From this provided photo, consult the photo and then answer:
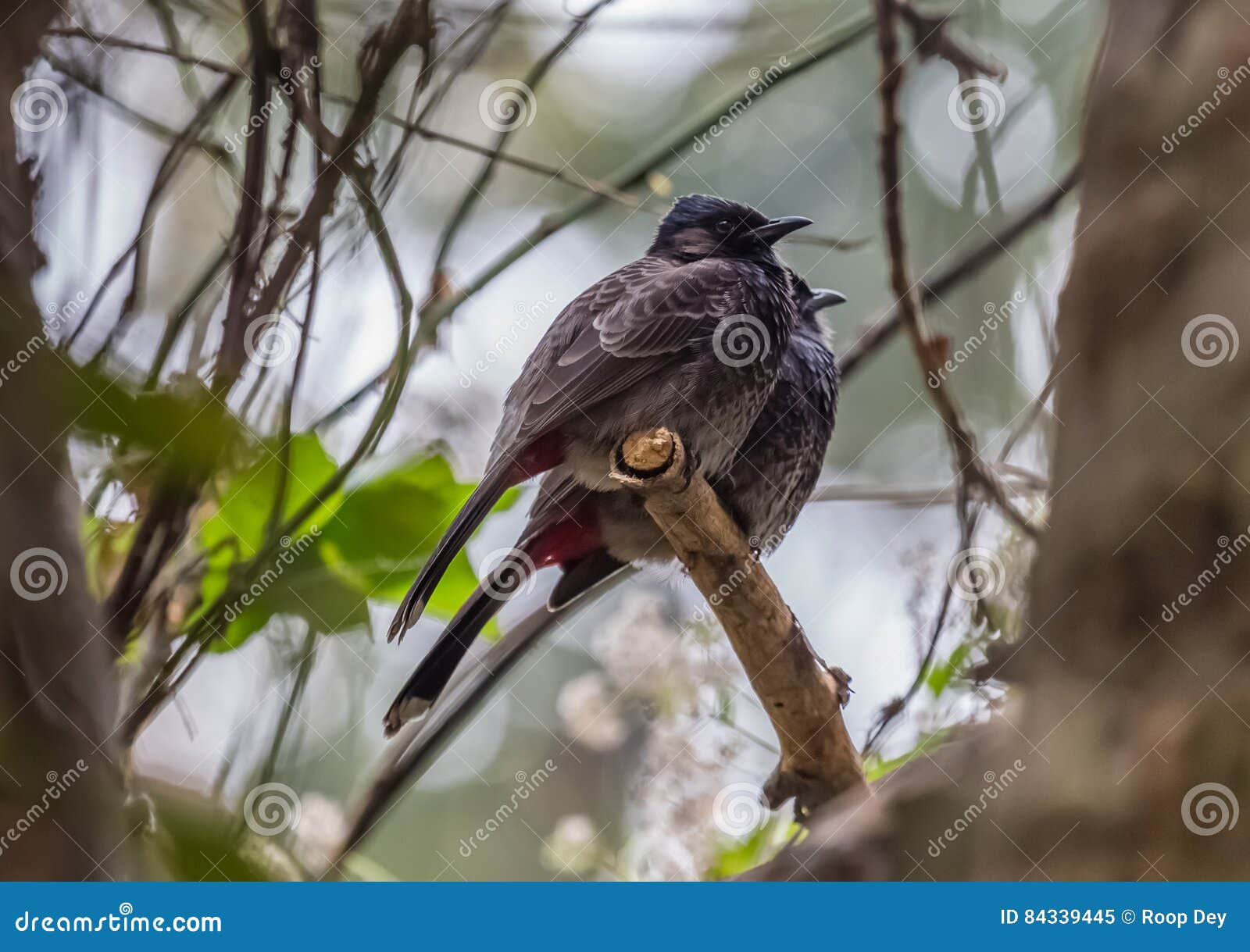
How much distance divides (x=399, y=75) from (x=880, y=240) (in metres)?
1.40

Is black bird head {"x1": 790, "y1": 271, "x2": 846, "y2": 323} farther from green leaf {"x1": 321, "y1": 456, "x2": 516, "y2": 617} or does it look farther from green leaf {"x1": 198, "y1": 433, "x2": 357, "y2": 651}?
green leaf {"x1": 198, "y1": 433, "x2": 357, "y2": 651}

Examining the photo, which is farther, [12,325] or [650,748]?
[650,748]

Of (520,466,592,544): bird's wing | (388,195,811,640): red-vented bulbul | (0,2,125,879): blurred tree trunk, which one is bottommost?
(0,2,125,879): blurred tree trunk

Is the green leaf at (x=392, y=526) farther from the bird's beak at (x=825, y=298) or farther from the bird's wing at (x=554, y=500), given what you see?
the bird's beak at (x=825, y=298)

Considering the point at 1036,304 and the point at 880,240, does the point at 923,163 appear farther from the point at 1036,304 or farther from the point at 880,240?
the point at 1036,304

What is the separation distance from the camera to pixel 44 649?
1.19 metres

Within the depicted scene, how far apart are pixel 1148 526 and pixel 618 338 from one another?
1441 millimetres

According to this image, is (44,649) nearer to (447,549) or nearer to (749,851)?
(447,549)

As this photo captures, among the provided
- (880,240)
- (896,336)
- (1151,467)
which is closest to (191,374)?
(1151,467)

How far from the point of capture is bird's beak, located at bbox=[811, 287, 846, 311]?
10.7 feet

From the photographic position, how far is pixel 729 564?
220cm

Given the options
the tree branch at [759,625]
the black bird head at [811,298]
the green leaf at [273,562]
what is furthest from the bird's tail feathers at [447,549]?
A: the black bird head at [811,298]

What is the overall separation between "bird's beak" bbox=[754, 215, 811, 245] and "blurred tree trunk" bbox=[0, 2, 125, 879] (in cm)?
209

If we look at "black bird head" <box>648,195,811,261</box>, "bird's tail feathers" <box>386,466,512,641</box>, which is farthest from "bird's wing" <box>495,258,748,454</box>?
"black bird head" <box>648,195,811,261</box>
